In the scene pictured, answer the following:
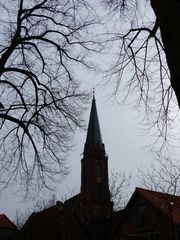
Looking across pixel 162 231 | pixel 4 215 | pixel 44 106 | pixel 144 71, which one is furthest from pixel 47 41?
pixel 4 215

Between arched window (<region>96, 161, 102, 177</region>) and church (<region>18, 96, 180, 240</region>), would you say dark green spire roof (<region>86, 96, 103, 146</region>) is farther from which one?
church (<region>18, 96, 180, 240</region>)

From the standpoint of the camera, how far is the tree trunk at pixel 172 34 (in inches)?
120

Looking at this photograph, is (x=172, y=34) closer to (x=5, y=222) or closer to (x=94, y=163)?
(x=5, y=222)

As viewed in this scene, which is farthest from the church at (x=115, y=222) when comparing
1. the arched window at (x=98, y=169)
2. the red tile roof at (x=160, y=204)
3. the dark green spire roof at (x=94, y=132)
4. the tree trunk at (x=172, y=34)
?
the dark green spire roof at (x=94, y=132)

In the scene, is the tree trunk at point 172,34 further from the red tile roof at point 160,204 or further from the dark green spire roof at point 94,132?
the dark green spire roof at point 94,132

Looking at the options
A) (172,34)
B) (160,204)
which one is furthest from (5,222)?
(172,34)

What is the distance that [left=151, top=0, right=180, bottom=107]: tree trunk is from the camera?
3.05 meters

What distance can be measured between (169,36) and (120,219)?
32.2 m

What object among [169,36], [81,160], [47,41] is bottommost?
[169,36]

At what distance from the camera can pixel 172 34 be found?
313 centimetres

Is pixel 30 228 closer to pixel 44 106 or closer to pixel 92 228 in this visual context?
pixel 92 228

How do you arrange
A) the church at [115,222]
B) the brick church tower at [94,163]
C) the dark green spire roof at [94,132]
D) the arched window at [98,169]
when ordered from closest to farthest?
the church at [115,222]
the brick church tower at [94,163]
the dark green spire roof at [94,132]
the arched window at [98,169]

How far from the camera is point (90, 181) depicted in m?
68.6

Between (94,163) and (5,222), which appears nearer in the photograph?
(5,222)
